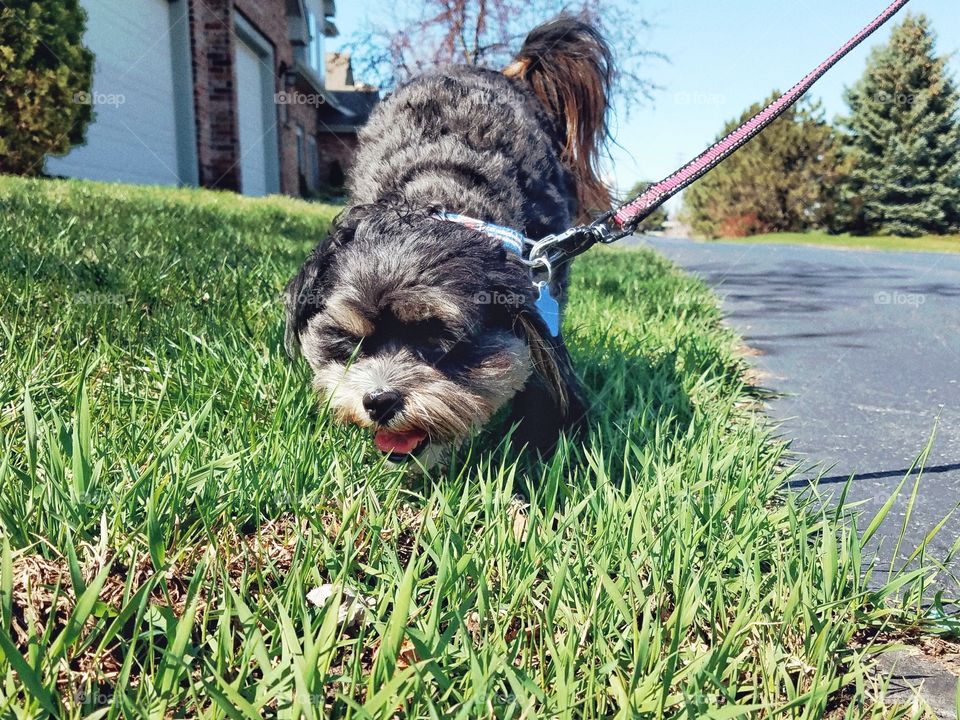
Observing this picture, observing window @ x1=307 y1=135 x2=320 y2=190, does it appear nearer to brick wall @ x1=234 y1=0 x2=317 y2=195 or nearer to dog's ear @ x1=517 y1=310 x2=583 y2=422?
brick wall @ x1=234 y1=0 x2=317 y2=195

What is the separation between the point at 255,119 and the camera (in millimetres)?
22234

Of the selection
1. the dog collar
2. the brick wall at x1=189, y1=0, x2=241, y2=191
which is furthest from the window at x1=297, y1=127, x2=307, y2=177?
the dog collar

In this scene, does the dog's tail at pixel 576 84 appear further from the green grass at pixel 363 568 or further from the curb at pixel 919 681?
the curb at pixel 919 681

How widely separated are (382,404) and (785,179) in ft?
125

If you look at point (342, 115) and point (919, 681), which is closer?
point (919, 681)

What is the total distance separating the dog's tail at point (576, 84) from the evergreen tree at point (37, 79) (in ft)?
30.4

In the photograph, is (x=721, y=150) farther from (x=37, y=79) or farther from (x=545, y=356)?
(x=37, y=79)

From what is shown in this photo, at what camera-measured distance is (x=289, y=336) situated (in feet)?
10.1

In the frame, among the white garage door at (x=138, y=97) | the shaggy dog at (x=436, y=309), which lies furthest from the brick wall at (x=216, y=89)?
the shaggy dog at (x=436, y=309)

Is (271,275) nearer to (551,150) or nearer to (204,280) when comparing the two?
(204,280)

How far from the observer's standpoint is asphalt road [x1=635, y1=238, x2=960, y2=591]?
2879mm

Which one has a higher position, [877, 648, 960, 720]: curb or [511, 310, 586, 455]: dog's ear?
[511, 310, 586, 455]: dog's ear

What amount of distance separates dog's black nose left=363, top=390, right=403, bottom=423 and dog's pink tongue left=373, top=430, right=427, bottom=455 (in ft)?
0.37

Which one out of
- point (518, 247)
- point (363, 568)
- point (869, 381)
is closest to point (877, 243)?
point (869, 381)
